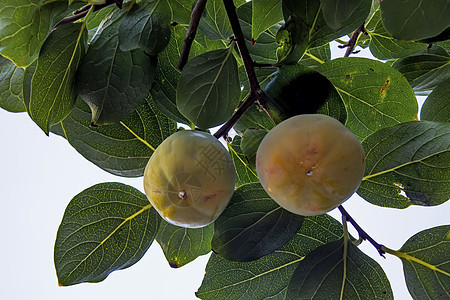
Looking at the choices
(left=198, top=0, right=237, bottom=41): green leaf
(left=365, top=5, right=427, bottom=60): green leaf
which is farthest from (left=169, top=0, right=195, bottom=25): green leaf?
(left=365, top=5, right=427, bottom=60): green leaf

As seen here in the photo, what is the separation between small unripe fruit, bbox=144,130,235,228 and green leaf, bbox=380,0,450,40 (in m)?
0.14

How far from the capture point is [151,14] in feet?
1.37

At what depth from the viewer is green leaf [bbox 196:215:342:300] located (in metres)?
0.51

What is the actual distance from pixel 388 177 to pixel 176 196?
0.67ft

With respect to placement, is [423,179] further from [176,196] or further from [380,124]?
[176,196]

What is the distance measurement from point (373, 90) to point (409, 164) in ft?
0.32

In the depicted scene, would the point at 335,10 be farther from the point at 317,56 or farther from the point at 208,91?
the point at 317,56

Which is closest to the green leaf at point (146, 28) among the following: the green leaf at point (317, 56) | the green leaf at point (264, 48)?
the green leaf at point (264, 48)

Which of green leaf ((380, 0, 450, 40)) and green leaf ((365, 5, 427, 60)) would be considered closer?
green leaf ((380, 0, 450, 40))

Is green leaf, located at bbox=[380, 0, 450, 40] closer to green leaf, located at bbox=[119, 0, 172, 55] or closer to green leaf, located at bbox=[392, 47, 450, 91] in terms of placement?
green leaf, located at bbox=[119, 0, 172, 55]

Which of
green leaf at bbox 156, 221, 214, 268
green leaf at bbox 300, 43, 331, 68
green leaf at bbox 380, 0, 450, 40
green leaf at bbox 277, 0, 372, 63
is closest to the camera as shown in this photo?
green leaf at bbox 380, 0, 450, 40

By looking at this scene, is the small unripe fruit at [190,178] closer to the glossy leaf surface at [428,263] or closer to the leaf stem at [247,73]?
the leaf stem at [247,73]

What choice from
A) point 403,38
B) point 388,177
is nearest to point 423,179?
point 388,177

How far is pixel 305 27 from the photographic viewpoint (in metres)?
0.42
